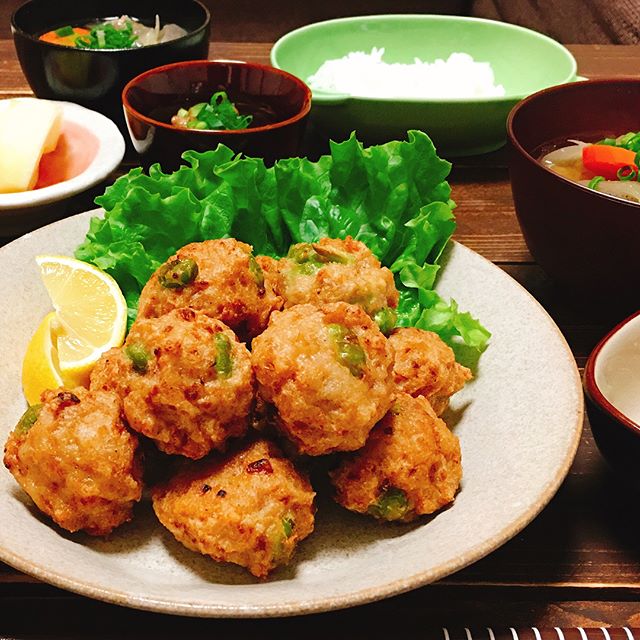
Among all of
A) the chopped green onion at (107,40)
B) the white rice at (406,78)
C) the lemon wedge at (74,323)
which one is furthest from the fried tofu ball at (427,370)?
the chopped green onion at (107,40)

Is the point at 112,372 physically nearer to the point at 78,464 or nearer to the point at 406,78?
the point at 78,464

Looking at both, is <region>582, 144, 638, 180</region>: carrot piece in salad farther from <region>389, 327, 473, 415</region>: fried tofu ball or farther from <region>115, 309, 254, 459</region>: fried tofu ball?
<region>115, 309, 254, 459</region>: fried tofu ball

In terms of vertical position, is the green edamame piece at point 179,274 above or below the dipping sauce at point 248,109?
above

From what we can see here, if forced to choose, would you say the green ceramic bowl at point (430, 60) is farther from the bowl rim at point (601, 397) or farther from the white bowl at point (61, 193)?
the bowl rim at point (601, 397)

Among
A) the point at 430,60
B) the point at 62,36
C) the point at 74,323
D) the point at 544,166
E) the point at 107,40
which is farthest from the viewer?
the point at 430,60

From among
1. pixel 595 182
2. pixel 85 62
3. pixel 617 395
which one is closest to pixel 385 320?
pixel 617 395

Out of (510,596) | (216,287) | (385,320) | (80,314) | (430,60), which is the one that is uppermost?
(216,287)

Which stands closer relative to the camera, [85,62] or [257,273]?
[257,273]

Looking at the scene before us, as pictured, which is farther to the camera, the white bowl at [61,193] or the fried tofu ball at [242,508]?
the white bowl at [61,193]
